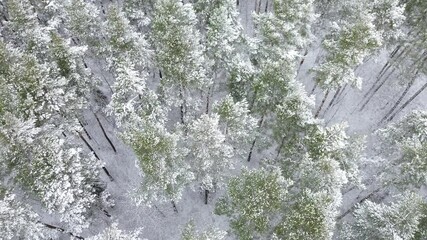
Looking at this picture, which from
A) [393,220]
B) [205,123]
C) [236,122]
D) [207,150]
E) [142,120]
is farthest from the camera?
[236,122]

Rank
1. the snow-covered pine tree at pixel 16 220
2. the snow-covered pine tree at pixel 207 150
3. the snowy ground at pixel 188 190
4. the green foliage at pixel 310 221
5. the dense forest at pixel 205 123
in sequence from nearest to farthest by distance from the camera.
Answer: the green foliage at pixel 310 221, the snow-covered pine tree at pixel 16 220, the dense forest at pixel 205 123, the snow-covered pine tree at pixel 207 150, the snowy ground at pixel 188 190

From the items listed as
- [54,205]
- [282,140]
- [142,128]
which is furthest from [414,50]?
[54,205]

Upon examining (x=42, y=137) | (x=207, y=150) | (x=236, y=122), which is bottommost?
(x=207, y=150)

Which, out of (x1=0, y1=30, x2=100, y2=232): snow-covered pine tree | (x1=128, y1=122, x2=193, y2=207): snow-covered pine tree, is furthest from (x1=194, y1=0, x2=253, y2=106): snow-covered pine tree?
(x1=0, y1=30, x2=100, y2=232): snow-covered pine tree

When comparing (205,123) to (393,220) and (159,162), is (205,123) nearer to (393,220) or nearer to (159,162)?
(159,162)

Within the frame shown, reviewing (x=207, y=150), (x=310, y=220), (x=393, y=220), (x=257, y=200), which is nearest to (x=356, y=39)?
(x=393, y=220)

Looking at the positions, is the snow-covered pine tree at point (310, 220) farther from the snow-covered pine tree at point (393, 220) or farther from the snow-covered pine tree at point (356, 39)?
the snow-covered pine tree at point (356, 39)

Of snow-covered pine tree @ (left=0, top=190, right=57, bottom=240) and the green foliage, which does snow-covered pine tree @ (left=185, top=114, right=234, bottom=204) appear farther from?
snow-covered pine tree @ (left=0, top=190, right=57, bottom=240)

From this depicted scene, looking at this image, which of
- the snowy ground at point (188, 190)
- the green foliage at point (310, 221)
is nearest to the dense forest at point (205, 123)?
the green foliage at point (310, 221)
